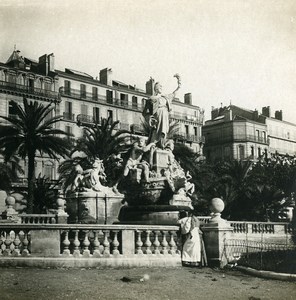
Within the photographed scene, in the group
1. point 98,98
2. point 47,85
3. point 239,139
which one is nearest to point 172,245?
point 47,85

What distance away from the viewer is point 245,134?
234 ft

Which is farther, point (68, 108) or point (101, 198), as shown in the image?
point (68, 108)

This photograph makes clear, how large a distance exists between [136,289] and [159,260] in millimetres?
2825

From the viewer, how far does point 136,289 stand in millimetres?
8992

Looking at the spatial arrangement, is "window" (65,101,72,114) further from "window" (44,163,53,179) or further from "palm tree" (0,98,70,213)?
"palm tree" (0,98,70,213)

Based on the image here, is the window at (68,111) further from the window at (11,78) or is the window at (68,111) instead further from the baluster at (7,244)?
the baluster at (7,244)

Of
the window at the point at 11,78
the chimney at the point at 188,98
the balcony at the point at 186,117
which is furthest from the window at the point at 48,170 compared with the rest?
the chimney at the point at 188,98

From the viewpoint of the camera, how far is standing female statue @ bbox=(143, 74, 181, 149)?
57.0 ft

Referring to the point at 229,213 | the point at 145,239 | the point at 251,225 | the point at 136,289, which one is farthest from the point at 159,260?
the point at 229,213

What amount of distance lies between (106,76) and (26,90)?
1224 cm

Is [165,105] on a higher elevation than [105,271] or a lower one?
higher

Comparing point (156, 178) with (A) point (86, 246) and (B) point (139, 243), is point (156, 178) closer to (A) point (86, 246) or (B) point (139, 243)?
(B) point (139, 243)

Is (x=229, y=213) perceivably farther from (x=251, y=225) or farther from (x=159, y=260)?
(x=159, y=260)

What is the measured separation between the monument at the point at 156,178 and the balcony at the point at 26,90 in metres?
36.5
